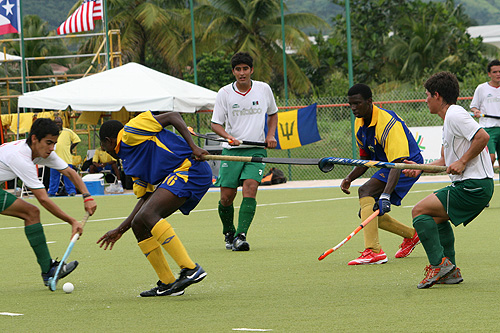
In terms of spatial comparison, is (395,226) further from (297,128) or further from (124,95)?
(124,95)

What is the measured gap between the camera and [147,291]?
6.29m

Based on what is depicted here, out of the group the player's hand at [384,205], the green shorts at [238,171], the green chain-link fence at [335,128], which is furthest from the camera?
the green chain-link fence at [335,128]

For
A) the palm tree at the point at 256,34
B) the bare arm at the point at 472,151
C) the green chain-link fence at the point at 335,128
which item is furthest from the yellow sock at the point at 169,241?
the palm tree at the point at 256,34

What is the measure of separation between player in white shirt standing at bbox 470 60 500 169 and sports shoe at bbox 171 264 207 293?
6.95 m

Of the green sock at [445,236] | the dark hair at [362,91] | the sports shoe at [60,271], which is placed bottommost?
the sports shoe at [60,271]

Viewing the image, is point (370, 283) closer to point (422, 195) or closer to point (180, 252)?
point (180, 252)

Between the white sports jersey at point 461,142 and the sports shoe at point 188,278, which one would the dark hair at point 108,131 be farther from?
the white sports jersey at point 461,142

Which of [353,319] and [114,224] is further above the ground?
[353,319]

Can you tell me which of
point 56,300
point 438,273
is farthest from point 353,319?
point 56,300

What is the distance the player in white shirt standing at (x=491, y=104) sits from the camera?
38.9 ft

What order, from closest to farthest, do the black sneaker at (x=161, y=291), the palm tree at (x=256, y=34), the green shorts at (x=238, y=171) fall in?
the black sneaker at (x=161, y=291) < the green shorts at (x=238, y=171) < the palm tree at (x=256, y=34)

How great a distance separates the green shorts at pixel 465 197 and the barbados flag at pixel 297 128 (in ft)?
43.1

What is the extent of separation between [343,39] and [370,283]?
3883 cm

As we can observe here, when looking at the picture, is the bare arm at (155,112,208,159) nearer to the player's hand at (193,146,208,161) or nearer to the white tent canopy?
the player's hand at (193,146,208,161)
